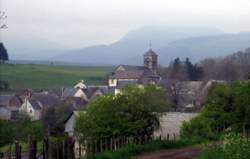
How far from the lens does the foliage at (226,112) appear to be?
26.9 meters

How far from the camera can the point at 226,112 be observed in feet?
90.6

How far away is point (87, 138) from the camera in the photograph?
827 inches

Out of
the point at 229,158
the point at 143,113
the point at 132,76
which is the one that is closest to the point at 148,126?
the point at 143,113

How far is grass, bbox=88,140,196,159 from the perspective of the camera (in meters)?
16.2

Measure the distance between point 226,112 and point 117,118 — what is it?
7.53 m

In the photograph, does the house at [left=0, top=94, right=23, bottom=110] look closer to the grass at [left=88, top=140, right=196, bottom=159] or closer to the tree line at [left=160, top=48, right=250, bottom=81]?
the tree line at [left=160, top=48, right=250, bottom=81]

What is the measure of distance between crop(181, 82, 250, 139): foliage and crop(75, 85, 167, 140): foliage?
430 centimetres

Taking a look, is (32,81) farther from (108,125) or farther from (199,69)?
(108,125)

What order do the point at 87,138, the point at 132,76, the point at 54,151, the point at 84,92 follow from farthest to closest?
the point at 132,76 → the point at 84,92 → the point at 87,138 → the point at 54,151

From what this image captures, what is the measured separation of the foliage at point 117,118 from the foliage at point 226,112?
14.1 ft

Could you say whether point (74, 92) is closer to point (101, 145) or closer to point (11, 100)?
point (11, 100)

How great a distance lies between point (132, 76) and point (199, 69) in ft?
36.8

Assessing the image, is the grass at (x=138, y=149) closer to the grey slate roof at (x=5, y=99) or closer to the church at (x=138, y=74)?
the grey slate roof at (x=5, y=99)

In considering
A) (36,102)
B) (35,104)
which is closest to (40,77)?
(36,102)
